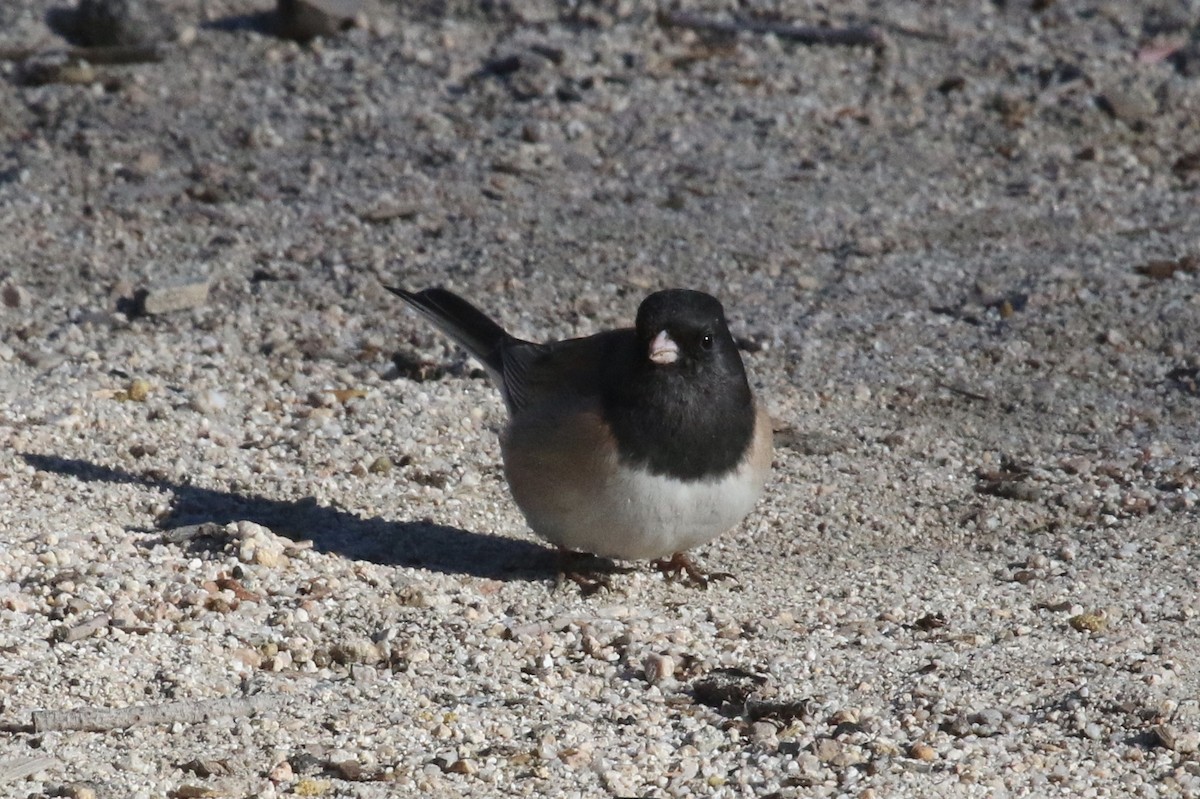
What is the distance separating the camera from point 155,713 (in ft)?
10.9

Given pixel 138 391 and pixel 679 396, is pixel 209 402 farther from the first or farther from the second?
pixel 679 396

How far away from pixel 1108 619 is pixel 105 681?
7.39 feet

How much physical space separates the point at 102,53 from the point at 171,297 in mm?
2507

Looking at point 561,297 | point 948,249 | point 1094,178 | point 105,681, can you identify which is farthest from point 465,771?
point 1094,178

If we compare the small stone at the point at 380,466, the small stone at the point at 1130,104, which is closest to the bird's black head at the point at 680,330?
the small stone at the point at 380,466

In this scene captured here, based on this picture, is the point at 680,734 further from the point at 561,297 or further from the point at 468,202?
the point at 468,202

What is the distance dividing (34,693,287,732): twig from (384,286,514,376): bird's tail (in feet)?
5.21

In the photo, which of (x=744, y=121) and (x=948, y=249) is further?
(x=744, y=121)

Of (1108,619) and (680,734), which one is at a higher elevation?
(1108,619)

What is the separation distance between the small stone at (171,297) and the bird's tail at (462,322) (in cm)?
113

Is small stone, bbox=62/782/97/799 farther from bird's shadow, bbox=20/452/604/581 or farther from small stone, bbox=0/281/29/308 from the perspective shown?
small stone, bbox=0/281/29/308

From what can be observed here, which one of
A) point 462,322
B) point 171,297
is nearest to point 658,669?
point 462,322

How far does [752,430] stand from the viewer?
416 cm

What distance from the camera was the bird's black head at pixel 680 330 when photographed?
13.3 feet
